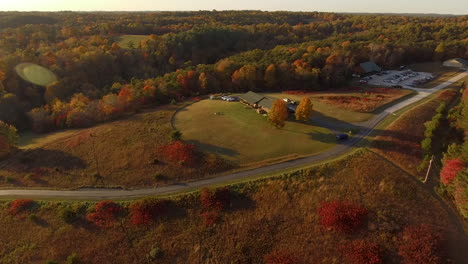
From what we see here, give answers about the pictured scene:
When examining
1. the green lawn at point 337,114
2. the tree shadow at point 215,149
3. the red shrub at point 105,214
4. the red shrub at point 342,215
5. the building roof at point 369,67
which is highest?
the building roof at point 369,67

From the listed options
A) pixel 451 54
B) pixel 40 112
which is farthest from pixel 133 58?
pixel 451 54

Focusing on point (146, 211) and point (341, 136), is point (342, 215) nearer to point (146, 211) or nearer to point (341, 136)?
point (341, 136)

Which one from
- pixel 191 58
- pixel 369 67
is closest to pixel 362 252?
pixel 369 67

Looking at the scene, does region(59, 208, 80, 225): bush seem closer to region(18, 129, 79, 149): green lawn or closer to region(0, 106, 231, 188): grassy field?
region(0, 106, 231, 188): grassy field

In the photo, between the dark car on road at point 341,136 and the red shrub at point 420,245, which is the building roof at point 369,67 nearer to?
the dark car on road at point 341,136

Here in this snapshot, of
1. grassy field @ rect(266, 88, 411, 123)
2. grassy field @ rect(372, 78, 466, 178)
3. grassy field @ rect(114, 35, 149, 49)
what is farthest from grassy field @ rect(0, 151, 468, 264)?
grassy field @ rect(114, 35, 149, 49)

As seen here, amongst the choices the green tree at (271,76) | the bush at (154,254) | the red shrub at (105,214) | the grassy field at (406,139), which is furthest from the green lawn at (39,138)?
the grassy field at (406,139)

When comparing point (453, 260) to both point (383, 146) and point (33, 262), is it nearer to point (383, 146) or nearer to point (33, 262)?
point (383, 146)
